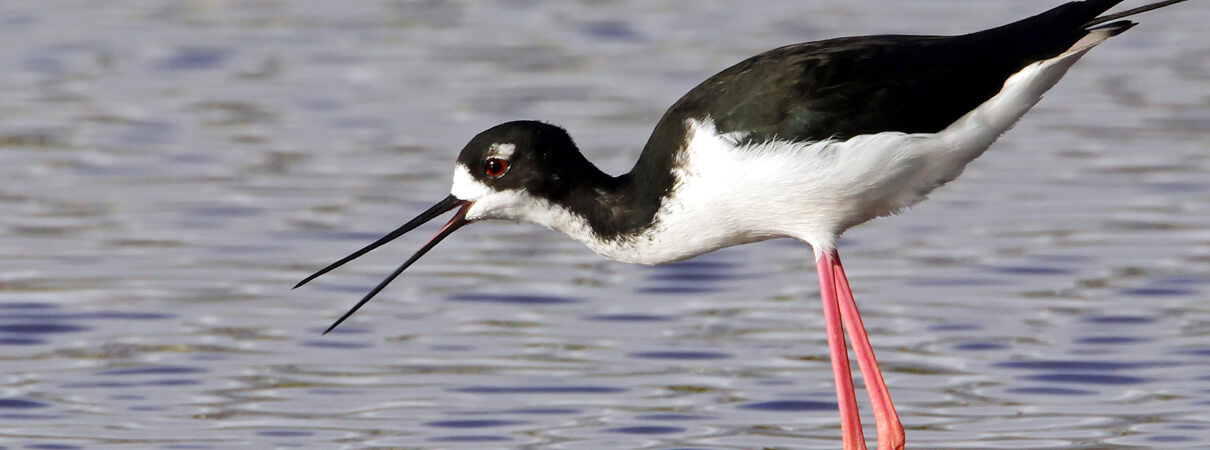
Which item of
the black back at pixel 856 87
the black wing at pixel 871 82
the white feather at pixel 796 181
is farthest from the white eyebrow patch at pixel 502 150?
the black wing at pixel 871 82

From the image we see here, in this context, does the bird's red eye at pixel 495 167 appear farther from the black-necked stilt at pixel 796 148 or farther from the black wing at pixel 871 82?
the black wing at pixel 871 82

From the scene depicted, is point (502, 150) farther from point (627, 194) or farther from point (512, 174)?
point (627, 194)

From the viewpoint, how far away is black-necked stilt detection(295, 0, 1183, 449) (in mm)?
6605

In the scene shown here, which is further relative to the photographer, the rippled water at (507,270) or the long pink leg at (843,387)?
the rippled water at (507,270)

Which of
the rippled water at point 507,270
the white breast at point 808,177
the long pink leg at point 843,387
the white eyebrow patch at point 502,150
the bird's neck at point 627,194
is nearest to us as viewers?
the white breast at point 808,177

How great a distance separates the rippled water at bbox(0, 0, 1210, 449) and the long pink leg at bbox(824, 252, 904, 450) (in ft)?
1.04

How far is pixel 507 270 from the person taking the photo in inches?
383

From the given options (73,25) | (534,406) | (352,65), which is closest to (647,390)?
(534,406)

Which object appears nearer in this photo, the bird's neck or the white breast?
the white breast

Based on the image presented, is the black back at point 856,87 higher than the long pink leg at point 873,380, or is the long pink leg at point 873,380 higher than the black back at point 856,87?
the black back at point 856,87

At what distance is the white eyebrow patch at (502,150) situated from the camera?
270 inches

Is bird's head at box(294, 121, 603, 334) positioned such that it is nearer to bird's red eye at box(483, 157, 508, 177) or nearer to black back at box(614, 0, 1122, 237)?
bird's red eye at box(483, 157, 508, 177)

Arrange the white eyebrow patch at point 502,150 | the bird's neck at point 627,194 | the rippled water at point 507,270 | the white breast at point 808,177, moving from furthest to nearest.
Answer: the rippled water at point 507,270 → the white eyebrow patch at point 502,150 → the bird's neck at point 627,194 → the white breast at point 808,177

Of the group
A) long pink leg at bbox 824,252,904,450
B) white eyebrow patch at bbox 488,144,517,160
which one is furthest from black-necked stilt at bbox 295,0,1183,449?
long pink leg at bbox 824,252,904,450
